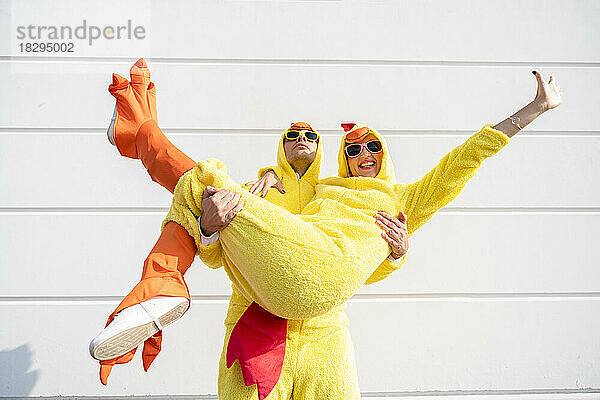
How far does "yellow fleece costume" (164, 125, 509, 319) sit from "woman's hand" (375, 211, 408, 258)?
0.06ft

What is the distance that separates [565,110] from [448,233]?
600 mm

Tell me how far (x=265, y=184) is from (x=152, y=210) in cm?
68

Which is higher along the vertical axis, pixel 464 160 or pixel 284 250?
pixel 464 160

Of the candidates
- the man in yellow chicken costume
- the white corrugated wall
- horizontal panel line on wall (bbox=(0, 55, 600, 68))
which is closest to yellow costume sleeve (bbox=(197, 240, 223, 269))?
the man in yellow chicken costume

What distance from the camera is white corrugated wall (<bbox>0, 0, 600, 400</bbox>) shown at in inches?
72.1

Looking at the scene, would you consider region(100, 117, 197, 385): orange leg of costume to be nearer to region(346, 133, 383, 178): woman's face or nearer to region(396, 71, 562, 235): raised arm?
region(346, 133, 383, 178): woman's face

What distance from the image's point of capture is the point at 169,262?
110 cm

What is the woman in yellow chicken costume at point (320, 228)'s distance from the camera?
1079mm

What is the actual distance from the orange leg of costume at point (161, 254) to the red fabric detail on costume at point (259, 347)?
0.16m

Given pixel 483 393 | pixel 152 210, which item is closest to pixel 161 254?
pixel 152 210

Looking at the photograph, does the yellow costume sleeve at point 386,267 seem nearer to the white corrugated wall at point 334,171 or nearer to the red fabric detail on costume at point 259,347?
the red fabric detail on costume at point 259,347

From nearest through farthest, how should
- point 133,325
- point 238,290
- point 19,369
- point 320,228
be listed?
point 133,325 < point 320,228 < point 238,290 < point 19,369

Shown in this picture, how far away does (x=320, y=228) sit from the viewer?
1152 mm

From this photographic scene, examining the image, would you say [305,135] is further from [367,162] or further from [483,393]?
[483,393]
